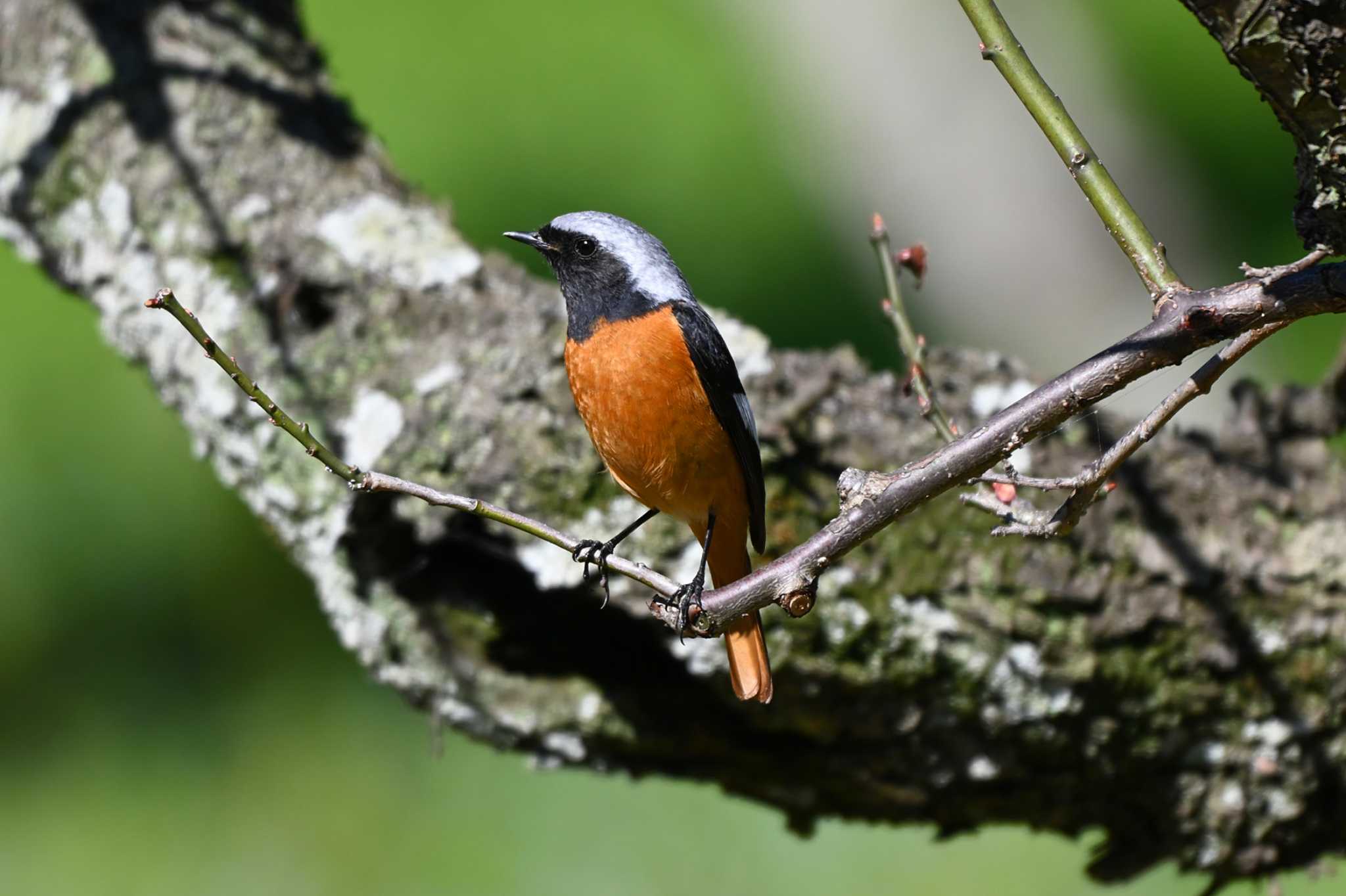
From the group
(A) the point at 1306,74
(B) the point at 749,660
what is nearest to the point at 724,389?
(B) the point at 749,660

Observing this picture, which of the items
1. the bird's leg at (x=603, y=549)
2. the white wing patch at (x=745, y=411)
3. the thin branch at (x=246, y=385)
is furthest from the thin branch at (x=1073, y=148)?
the bird's leg at (x=603, y=549)

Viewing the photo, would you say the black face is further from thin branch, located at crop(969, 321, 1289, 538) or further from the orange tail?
thin branch, located at crop(969, 321, 1289, 538)

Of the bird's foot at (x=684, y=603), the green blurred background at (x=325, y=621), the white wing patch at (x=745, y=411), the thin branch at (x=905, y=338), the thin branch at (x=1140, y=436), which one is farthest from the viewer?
the green blurred background at (x=325, y=621)

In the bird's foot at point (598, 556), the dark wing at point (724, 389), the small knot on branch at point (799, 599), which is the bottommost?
the small knot on branch at point (799, 599)

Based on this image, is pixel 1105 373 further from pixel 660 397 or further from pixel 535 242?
pixel 535 242

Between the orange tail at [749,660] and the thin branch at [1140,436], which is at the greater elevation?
the orange tail at [749,660]

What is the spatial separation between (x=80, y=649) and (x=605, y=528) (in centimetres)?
392

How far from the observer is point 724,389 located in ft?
10.4

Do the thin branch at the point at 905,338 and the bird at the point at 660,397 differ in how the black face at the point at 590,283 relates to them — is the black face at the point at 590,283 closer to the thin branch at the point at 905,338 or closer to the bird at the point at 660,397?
the bird at the point at 660,397

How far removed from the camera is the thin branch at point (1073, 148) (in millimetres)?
2020

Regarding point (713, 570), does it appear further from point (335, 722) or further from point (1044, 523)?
point (335, 722)

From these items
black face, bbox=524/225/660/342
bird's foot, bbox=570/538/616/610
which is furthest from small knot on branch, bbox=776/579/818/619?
black face, bbox=524/225/660/342

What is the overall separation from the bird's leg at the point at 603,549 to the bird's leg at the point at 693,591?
15 centimetres

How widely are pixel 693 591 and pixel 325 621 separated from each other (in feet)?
13.3
